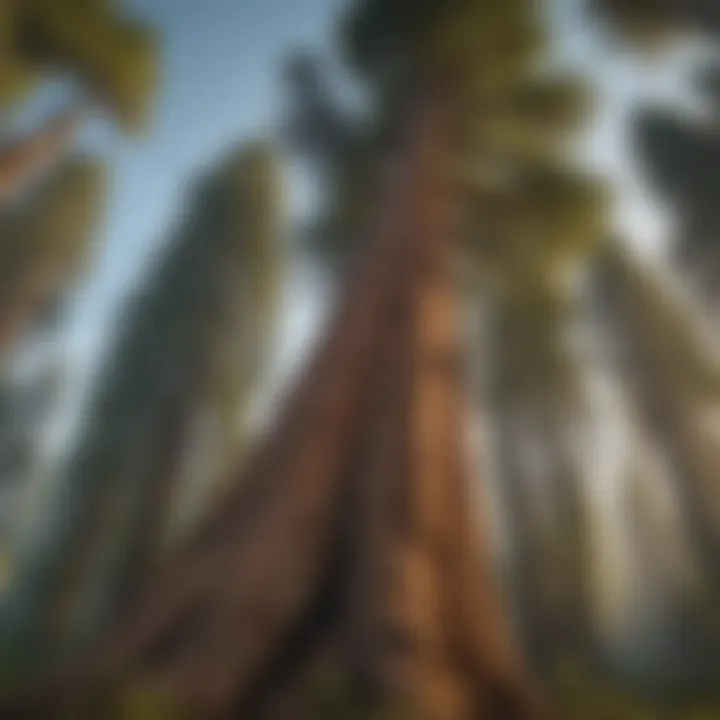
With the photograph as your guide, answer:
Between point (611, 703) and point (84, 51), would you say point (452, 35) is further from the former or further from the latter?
point (611, 703)

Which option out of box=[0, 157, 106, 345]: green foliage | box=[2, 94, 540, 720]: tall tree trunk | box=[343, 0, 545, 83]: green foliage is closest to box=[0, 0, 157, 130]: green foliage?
box=[0, 157, 106, 345]: green foliage

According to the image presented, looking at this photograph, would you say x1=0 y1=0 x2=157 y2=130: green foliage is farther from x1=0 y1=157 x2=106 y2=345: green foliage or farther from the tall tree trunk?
the tall tree trunk

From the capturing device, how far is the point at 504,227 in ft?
16.3

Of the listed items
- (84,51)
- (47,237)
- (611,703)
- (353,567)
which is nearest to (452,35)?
(84,51)

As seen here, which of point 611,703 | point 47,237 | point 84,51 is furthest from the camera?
point 47,237

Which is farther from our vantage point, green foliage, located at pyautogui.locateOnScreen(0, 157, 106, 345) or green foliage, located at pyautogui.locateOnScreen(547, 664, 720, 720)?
green foliage, located at pyautogui.locateOnScreen(0, 157, 106, 345)

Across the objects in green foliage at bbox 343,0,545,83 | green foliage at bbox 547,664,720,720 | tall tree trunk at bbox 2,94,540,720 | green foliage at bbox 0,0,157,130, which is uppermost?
green foliage at bbox 343,0,545,83

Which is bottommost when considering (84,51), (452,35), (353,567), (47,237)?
(353,567)

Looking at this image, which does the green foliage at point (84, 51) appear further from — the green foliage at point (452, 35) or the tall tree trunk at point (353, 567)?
the tall tree trunk at point (353, 567)

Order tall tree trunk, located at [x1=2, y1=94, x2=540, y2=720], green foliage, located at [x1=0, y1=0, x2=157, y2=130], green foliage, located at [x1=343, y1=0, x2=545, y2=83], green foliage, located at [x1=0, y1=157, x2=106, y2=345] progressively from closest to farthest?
tall tree trunk, located at [x1=2, y1=94, x2=540, y2=720] < green foliage, located at [x1=0, y1=0, x2=157, y2=130] < green foliage, located at [x1=343, y1=0, x2=545, y2=83] < green foliage, located at [x1=0, y1=157, x2=106, y2=345]

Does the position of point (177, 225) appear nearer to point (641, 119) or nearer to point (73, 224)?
point (73, 224)

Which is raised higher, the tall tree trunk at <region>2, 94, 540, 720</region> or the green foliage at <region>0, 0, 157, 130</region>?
the green foliage at <region>0, 0, 157, 130</region>

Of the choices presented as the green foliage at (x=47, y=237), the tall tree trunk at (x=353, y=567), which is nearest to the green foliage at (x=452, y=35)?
the tall tree trunk at (x=353, y=567)

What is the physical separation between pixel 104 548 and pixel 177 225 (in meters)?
2.22
